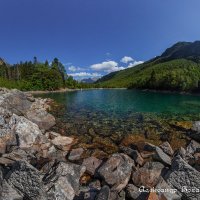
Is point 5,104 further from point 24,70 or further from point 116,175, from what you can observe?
point 24,70

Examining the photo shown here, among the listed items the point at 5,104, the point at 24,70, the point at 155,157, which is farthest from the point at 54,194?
the point at 24,70

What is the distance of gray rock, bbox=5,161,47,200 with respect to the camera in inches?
398

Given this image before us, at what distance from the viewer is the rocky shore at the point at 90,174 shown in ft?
33.8

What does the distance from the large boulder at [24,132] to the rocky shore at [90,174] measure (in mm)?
86

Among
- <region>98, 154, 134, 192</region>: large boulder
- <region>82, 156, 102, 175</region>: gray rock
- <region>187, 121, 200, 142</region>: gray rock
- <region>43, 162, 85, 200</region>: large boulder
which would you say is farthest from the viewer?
<region>187, 121, 200, 142</region>: gray rock

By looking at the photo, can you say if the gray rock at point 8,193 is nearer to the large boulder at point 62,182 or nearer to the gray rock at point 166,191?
the large boulder at point 62,182

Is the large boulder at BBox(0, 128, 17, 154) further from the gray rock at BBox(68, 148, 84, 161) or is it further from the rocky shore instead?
the gray rock at BBox(68, 148, 84, 161)

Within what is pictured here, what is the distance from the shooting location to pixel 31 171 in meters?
10.4

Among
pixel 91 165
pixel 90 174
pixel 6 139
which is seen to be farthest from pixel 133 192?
pixel 6 139

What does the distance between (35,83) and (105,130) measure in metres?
111

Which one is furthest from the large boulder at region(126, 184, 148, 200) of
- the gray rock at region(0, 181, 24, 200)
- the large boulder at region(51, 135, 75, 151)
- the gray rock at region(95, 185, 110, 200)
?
the large boulder at region(51, 135, 75, 151)

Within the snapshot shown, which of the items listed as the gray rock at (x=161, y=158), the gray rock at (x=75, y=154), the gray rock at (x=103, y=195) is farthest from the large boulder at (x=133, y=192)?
the gray rock at (x=75, y=154)

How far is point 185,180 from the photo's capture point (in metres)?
11.3

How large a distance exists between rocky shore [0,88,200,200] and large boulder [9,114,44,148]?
3.4 inches
